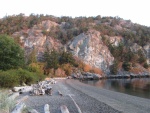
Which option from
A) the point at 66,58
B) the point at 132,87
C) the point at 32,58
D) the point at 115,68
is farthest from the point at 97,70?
the point at 132,87

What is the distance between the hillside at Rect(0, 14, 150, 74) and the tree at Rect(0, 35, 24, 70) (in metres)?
56.5

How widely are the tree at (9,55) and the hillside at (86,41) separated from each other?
2223 inches

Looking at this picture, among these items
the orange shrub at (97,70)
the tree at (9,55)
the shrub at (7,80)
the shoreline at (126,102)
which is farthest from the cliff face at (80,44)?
the shoreline at (126,102)

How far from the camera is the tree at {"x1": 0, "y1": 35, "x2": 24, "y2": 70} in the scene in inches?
1954

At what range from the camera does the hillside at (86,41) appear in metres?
120

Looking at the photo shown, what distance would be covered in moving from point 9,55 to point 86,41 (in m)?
74.5

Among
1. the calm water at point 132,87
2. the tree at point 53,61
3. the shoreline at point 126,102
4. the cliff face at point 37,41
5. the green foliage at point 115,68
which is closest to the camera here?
the shoreline at point 126,102

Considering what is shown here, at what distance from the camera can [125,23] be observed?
16775cm

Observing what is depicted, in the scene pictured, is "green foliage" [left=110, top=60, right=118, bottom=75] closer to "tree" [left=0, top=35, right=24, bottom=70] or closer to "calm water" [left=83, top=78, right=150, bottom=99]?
"calm water" [left=83, top=78, right=150, bottom=99]

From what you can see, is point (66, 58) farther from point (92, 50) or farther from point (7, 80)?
point (7, 80)

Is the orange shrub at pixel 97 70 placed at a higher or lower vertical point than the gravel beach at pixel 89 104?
higher

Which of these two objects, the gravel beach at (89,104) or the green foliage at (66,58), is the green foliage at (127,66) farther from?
the gravel beach at (89,104)

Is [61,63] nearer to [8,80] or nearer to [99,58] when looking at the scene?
[99,58]

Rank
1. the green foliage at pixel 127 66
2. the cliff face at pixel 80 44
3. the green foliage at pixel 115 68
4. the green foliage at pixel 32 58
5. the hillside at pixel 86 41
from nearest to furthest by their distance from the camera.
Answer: the green foliage at pixel 32 58 < the green foliage at pixel 115 68 < the green foliage at pixel 127 66 < the cliff face at pixel 80 44 < the hillside at pixel 86 41
